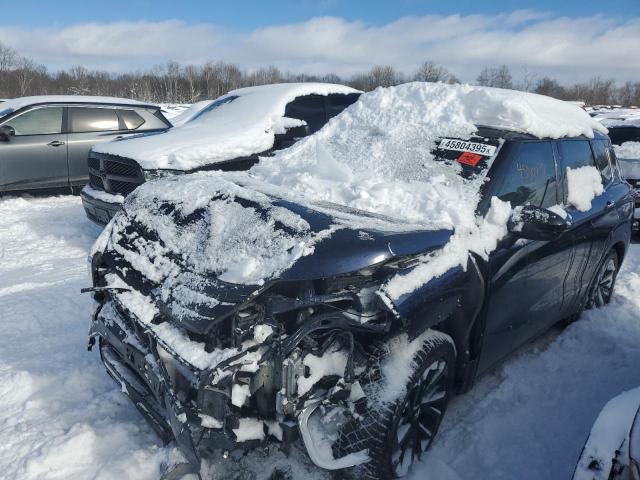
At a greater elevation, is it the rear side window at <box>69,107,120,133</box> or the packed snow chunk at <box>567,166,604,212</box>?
the rear side window at <box>69,107,120,133</box>

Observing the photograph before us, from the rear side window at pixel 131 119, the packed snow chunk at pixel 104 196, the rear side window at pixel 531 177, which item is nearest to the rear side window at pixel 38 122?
the rear side window at pixel 131 119

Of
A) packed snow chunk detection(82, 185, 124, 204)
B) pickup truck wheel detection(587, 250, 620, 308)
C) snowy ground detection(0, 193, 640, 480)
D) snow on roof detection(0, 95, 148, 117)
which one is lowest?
snowy ground detection(0, 193, 640, 480)

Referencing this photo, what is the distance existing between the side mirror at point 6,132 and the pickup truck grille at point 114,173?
2.33 m

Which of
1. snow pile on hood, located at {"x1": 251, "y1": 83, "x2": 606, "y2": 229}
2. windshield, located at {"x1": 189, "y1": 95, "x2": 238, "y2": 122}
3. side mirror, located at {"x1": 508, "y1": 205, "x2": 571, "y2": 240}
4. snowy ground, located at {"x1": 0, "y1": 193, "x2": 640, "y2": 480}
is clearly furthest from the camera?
windshield, located at {"x1": 189, "y1": 95, "x2": 238, "y2": 122}

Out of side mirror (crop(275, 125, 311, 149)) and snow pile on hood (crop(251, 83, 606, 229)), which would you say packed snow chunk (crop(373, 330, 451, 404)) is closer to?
snow pile on hood (crop(251, 83, 606, 229))

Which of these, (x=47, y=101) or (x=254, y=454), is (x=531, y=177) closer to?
(x=254, y=454)

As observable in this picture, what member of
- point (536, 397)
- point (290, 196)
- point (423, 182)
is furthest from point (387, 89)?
point (536, 397)

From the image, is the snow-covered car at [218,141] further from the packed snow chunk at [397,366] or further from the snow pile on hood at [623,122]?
the snow pile on hood at [623,122]

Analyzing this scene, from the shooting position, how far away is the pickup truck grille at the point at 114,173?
4961mm

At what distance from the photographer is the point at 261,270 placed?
1.99 metres

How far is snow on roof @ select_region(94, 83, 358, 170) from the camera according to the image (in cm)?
493

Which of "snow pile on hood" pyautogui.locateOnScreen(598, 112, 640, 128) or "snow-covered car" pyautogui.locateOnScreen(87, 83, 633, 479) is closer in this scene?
"snow-covered car" pyautogui.locateOnScreen(87, 83, 633, 479)

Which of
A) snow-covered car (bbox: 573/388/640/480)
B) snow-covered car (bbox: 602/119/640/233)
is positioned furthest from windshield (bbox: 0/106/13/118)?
snow-covered car (bbox: 602/119/640/233)

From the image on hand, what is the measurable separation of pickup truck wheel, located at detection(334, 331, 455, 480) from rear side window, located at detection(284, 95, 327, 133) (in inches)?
165
